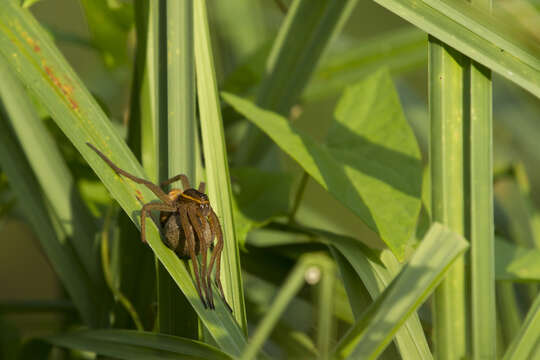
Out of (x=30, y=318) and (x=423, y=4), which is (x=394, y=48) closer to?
(x=423, y=4)

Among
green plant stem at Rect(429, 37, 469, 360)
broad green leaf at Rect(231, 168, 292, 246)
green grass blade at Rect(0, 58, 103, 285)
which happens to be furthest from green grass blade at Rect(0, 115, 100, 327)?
green plant stem at Rect(429, 37, 469, 360)

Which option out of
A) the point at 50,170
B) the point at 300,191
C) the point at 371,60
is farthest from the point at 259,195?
the point at 371,60

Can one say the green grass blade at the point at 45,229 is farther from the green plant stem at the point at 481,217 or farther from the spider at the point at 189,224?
the green plant stem at the point at 481,217

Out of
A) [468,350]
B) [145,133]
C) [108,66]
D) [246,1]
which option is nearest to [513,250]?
[468,350]

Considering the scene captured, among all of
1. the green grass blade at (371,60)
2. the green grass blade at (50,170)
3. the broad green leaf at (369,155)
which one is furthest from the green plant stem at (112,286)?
the green grass blade at (371,60)

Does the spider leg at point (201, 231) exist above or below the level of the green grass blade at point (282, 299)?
above

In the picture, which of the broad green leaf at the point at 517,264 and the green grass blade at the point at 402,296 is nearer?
the green grass blade at the point at 402,296

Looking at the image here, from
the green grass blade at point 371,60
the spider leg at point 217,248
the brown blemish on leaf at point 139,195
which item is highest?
the green grass blade at point 371,60

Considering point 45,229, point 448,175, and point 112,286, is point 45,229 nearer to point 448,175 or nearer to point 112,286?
point 112,286
